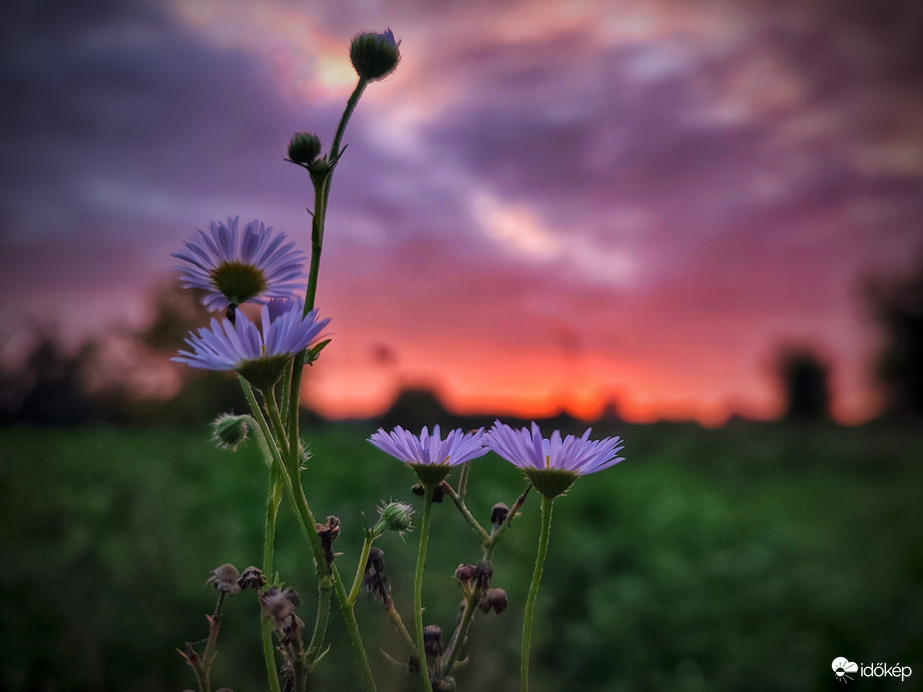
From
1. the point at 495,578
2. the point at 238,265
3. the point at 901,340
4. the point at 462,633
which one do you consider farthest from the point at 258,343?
the point at 901,340

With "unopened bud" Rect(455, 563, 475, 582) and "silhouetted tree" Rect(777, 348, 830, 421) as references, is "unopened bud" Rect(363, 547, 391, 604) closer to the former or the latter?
"unopened bud" Rect(455, 563, 475, 582)

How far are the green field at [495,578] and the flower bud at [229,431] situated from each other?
0.67 m

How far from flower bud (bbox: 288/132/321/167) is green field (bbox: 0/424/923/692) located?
0.85 meters

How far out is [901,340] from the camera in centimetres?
1549

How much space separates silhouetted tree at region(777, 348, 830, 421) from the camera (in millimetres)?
16297

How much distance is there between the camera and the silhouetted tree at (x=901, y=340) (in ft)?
49.4

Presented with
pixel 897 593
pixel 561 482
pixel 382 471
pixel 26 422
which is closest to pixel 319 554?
pixel 561 482

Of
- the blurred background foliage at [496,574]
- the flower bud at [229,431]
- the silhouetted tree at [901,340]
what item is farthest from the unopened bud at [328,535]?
the silhouetted tree at [901,340]

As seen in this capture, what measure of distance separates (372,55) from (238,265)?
16 centimetres

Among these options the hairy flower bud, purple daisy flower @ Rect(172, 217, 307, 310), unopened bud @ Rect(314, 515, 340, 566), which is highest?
purple daisy flower @ Rect(172, 217, 307, 310)

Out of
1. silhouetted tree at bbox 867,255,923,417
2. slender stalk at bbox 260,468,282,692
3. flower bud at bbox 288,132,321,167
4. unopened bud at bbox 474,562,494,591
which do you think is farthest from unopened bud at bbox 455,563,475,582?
silhouetted tree at bbox 867,255,923,417

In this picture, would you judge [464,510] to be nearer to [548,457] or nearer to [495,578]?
[548,457]

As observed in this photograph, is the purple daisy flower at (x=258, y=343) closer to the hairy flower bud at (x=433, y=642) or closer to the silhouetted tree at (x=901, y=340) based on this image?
the hairy flower bud at (x=433, y=642)

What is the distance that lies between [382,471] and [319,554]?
3869mm
